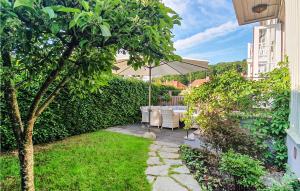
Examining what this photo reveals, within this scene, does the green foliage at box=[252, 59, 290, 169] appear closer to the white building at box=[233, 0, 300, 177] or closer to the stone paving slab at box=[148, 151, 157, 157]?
the white building at box=[233, 0, 300, 177]

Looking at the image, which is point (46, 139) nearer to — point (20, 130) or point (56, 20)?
point (20, 130)

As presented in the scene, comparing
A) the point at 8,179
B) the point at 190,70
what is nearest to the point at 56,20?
the point at 8,179

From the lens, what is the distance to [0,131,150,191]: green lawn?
149 inches

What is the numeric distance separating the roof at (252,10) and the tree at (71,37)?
531cm

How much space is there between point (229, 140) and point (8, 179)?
439cm

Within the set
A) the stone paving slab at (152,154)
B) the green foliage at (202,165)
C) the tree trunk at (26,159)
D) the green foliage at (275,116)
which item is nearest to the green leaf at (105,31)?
the tree trunk at (26,159)

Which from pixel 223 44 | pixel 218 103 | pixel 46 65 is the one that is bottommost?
pixel 218 103

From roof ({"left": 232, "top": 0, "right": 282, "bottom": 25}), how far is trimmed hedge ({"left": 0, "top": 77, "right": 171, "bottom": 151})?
16.7ft

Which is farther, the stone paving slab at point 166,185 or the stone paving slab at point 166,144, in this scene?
the stone paving slab at point 166,144

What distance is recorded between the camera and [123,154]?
561cm

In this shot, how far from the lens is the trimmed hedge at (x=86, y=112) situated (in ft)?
20.1

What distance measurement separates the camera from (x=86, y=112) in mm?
8289

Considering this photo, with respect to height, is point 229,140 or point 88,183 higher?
point 229,140

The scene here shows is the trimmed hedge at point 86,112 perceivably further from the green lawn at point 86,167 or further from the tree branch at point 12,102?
the tree branch at point 12,102
